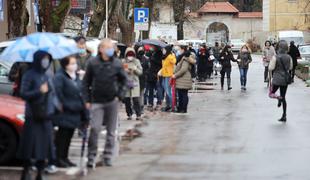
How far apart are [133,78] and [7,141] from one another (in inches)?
233

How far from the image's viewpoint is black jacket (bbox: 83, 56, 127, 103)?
32.1 ft

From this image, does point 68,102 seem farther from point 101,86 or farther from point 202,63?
point 202,63

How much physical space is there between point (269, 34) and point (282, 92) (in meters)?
66.6

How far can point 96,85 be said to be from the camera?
980 cm

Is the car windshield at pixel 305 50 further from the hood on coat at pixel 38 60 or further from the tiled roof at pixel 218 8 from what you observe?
the tiled roof at pixel 218 8

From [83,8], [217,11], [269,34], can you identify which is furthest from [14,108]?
[217,11]

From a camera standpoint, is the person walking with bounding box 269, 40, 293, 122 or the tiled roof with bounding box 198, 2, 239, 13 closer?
the person walking with bounding box 269, 40, 293, 122

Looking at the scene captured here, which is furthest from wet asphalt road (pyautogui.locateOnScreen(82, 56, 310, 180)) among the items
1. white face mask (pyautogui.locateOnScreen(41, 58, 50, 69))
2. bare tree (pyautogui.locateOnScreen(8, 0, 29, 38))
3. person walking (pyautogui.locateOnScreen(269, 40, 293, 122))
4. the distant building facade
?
the distant building facade

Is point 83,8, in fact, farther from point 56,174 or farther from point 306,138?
point 56,174

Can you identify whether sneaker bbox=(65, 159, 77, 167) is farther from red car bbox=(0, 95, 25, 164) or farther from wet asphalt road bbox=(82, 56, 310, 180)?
red car bbox=(0, 95, 25, 164)

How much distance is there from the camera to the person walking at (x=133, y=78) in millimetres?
15234

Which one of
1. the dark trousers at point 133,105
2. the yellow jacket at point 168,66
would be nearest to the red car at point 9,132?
the dark trousers at point 133,105

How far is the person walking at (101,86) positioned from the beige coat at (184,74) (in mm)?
7544

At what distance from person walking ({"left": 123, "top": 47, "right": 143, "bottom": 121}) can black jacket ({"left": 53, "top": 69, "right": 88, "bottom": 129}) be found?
5.40 m
